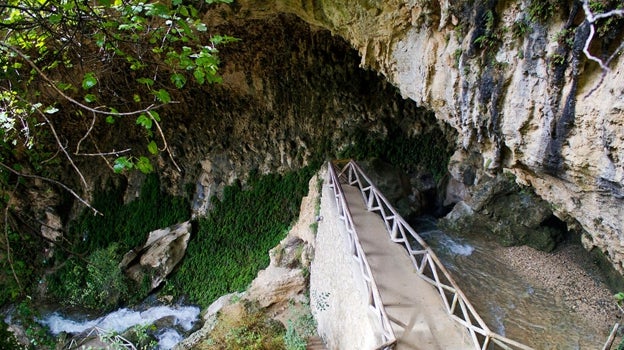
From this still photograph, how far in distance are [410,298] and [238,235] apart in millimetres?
6146

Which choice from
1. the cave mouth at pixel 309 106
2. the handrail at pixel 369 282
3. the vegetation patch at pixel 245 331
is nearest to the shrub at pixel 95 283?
the vegetation patch at pixel 245 331

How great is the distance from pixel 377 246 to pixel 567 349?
240 centimetres

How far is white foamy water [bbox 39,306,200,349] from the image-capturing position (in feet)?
29.5

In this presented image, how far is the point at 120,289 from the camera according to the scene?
9930 mm

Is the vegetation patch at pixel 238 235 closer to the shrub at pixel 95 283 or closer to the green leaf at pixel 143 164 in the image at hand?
the shrub at pixel 95 283

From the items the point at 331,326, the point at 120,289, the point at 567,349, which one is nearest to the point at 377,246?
the point at 331,326

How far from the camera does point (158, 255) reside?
1014 centimetres

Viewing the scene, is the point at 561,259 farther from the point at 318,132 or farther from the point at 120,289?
the point at 120,289

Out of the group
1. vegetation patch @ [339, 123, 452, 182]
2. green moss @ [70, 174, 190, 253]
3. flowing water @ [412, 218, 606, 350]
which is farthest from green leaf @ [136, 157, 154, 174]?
green moss @ [70, 174, 190, 253]

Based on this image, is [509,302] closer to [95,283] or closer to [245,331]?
[245,331]

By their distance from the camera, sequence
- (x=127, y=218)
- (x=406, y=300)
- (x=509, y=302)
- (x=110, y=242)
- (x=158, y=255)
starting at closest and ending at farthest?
1. (x=406, y=300)
2. (x=509, y=302)
3. (x=158, y=255)
4. (x=110, y=242)
5. (x=127, y=218)

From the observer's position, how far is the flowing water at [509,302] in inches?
168

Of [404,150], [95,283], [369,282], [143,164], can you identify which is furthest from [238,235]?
[143,164]

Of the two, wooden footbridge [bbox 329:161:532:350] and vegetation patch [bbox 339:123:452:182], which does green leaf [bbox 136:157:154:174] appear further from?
vegetation patch [bbox 339:123:452:182]
